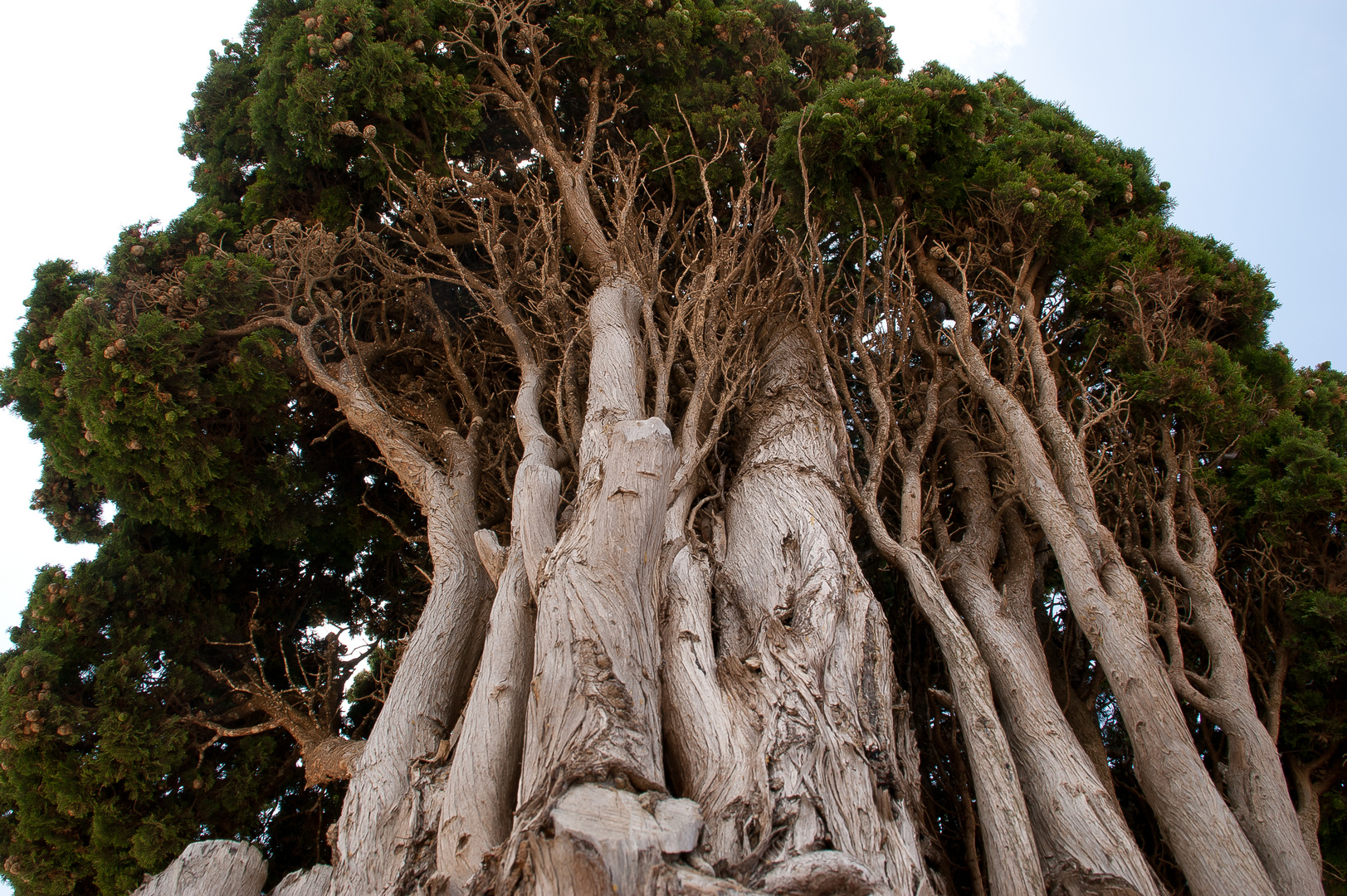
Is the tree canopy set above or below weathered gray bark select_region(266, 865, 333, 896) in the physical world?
above

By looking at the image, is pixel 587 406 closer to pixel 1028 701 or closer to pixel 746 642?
pixel 746 642

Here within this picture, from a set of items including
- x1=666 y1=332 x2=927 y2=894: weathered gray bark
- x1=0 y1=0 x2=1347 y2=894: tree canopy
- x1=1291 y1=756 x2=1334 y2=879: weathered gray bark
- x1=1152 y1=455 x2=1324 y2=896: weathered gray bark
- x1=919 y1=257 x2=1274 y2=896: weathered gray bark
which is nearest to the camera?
x1=666 y1=332 x2=927 y2=894: weathered gray bark

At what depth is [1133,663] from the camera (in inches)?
125

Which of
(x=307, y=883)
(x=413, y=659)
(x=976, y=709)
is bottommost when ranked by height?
(x=307, y=883)

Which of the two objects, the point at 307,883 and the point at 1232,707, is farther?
the point at 1232,707

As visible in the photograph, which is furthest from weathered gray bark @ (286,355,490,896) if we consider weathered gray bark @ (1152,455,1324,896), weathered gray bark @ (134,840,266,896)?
weathered gray bark @ (1152,455,1324,896)

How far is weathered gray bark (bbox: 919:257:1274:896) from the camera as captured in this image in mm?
2770

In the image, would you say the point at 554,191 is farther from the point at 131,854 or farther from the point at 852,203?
the point at 131,854

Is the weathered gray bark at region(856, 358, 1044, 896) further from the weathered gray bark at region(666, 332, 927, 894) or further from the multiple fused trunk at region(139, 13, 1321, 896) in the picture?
the weathered gray bark at region(666, 332, 927, 894)

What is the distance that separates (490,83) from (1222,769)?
6828 millimetres

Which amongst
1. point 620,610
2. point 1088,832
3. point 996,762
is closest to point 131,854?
point 620,610

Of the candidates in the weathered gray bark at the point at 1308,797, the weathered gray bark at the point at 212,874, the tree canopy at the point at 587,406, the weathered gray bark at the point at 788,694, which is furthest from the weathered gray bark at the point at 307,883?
the weathered gray bark at the point at 1308,797

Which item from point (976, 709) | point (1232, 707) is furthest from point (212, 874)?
point (1232, 707)

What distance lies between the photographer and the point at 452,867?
2.48m
